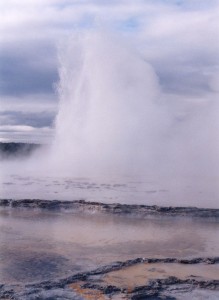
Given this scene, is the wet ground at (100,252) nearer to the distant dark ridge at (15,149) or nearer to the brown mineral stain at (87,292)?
the brown mineral stain at (87,292)

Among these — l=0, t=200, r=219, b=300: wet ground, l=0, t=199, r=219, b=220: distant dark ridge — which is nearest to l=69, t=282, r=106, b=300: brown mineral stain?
l=0, t=200, r=219, b=300: wet ground

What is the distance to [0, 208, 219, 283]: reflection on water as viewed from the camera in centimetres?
608

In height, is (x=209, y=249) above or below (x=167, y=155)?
below

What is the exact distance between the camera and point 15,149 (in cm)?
3653

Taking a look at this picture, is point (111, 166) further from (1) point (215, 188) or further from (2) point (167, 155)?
(1) point (215, 188)

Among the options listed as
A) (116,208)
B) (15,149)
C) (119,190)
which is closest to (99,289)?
(116,208)

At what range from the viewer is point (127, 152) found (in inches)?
935

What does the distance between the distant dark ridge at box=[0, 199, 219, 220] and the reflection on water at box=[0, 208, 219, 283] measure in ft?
0.99

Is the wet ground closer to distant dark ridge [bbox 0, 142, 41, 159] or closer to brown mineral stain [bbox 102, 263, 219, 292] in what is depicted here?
brown mineral stain [bbox 102, 263, 219, 292]

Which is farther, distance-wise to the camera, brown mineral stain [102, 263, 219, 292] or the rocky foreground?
brown mineral stain [102, 263, 219, 292]

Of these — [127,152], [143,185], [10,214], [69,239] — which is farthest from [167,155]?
[69,239]

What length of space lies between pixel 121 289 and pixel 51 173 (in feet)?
40.7

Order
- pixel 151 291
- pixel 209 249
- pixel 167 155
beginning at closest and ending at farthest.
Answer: pixel 151 291 < pixel 209 249 < pixel 167 155

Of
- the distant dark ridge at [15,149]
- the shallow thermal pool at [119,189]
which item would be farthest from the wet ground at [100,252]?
the distant dark ridge at [15,149]
